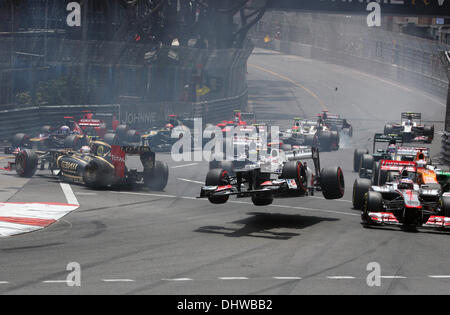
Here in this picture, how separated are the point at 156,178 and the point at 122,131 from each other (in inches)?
510

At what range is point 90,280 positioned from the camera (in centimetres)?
1257

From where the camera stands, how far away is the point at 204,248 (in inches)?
615

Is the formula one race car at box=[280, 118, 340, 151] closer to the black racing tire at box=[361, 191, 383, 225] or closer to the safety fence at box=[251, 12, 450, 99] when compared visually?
the black racing tire at box=[361, 191, 383, 225]

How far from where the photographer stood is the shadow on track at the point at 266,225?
17516 millimetres

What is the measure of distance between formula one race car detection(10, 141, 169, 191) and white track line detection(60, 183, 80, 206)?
0.48 m

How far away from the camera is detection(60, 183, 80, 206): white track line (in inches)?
→ 845

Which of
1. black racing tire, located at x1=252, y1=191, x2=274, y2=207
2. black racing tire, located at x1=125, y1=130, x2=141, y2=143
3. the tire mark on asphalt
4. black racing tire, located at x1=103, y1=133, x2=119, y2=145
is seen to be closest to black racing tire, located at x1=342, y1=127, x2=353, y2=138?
black racing tire, located at x1=125, y1=130, x2=141, y2=143

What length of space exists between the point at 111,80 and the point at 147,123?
4.56m

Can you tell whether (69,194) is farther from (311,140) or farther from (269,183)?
(311,140)

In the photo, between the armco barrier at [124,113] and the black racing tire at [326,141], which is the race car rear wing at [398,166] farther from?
the armco barrier at [124,113]

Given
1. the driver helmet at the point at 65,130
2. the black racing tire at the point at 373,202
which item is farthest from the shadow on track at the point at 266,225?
the driver helmet at the point at 65,130

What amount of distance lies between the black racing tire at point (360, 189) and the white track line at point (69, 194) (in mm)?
7648

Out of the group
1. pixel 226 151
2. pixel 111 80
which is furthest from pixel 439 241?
pixel 111 80

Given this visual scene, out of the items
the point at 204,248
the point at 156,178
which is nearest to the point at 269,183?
the point at 204,248
